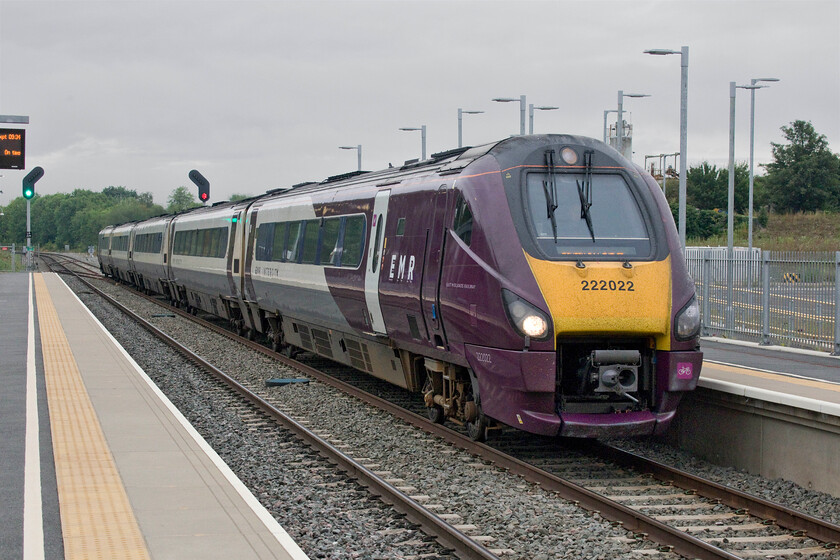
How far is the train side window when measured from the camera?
32.2 feet

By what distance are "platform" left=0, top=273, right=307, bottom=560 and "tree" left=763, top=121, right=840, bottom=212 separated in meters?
61.1

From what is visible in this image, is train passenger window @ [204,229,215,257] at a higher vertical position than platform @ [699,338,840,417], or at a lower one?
higher

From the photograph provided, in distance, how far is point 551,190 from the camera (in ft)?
32.0

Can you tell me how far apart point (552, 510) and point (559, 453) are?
2343 mm

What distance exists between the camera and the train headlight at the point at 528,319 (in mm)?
8891

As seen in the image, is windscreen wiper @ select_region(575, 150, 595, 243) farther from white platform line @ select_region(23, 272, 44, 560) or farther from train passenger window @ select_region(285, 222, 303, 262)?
train passenger window @ select_region(285, 222, 303, 262)

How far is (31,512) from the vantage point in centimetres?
707

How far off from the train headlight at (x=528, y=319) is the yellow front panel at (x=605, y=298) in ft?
0.39

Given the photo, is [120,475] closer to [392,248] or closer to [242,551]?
[242,551]

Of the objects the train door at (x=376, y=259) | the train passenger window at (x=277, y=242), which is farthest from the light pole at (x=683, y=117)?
the train door at (x=376, y=259)

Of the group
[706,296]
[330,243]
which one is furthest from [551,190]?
[706,296]

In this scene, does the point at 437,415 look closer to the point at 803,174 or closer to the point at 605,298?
the point at 605,298

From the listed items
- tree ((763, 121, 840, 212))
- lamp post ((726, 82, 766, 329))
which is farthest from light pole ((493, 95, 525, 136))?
tree ((763, 121, 840, 212))

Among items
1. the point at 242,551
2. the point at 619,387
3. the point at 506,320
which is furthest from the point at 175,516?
the point at 619,387
